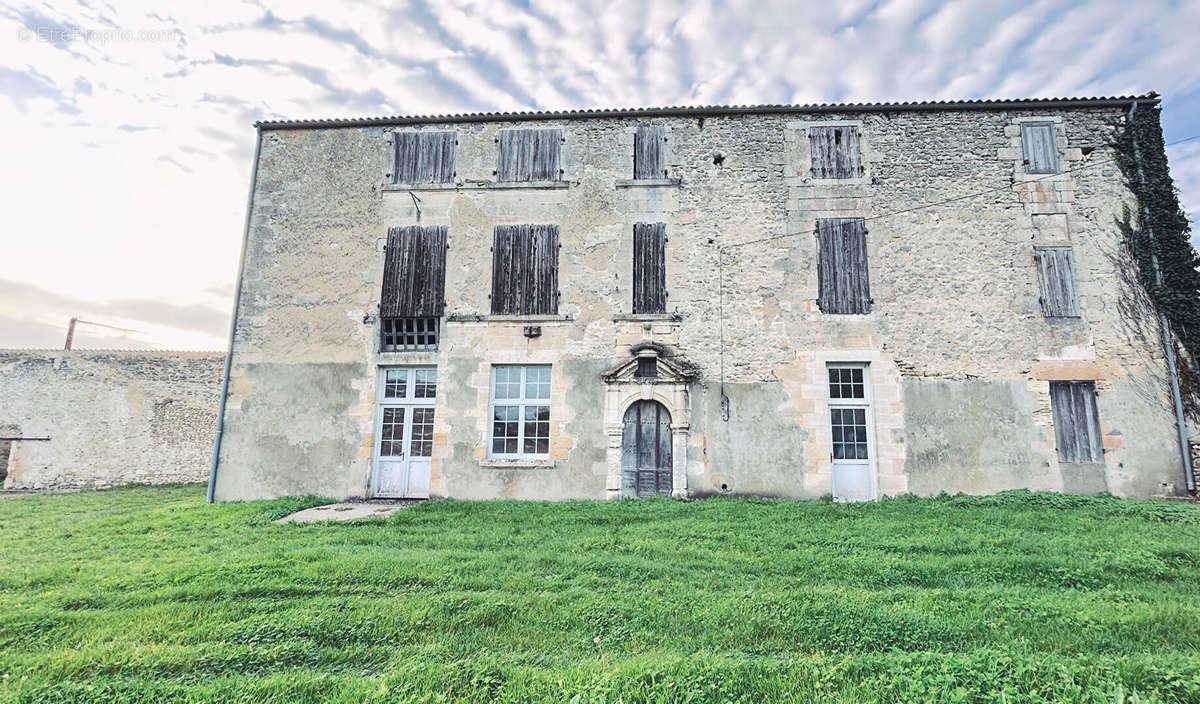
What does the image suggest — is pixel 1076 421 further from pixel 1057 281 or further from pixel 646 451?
pixel 646 451

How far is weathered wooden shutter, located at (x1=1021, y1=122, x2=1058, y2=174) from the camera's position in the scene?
1062 centimetres

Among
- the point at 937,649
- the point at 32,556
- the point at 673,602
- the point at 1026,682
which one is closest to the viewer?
the point at 1026,682

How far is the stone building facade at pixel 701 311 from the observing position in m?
9.91

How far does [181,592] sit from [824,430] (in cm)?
912

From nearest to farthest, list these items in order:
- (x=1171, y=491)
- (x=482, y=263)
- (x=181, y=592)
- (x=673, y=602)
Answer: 1. (x=673, y=602)
2. (x=181, y=592)
3. (x=1171, y=491)
4. (x=482, y=263)

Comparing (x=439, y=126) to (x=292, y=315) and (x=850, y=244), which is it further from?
(x=850, y=244)

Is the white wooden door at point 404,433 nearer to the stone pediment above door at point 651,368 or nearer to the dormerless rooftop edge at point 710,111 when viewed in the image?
the stone pediment above door at point 651,368

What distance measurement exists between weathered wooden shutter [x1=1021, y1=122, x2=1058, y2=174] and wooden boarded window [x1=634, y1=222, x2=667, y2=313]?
6897 millimetres

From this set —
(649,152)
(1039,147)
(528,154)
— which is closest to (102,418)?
(528,154)

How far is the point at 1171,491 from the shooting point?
30.7 ft

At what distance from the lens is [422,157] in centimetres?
1152

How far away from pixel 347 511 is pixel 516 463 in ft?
9.26

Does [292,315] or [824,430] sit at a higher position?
[292,315]

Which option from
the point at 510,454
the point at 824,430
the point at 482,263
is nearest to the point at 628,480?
the point at 510,454
